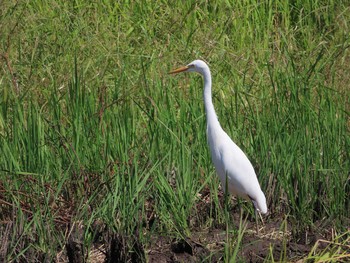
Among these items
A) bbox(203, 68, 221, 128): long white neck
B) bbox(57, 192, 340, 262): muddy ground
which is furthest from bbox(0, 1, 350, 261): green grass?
bbox(203, 68, 221, 128): long white neck

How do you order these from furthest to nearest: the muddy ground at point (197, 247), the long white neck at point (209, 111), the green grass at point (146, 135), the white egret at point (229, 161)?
1. the long white neck at point (209, 111)
2. the white egret at point (229, 161)
3. the green grass at point (146, 135)
4. the muddy ground at point (197, 247)

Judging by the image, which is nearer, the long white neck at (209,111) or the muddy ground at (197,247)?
the muddy ground at (197,247)

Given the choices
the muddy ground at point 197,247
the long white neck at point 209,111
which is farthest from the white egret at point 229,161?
the muddy ground at point 197,247

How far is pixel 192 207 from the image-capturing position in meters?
4.66

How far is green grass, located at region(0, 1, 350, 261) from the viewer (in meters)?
4.38

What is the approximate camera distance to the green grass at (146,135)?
438 centimetres

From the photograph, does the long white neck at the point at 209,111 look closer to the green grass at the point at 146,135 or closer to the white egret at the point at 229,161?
the white egret at the point at 229,161

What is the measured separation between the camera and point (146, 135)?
5.16 meters

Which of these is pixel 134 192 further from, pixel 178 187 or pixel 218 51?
pixel 218 51

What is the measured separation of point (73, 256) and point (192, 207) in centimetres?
68

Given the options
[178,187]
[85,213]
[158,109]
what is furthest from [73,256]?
[158,109]

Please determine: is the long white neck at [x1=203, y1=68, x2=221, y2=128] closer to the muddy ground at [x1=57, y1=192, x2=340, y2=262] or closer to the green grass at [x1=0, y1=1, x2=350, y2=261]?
the green grass at [x1=0, y1=1, x2=350, y2=261]

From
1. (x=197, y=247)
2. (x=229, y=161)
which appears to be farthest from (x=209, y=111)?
(x=197, y=247)

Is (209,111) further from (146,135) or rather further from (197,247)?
(197,247)
